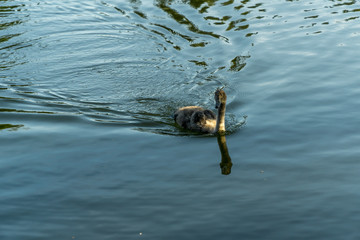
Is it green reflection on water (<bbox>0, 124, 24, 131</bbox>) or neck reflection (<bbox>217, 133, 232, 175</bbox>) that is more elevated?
green reflection on water (<bbox>0, 124, 24, 131</bbox>)

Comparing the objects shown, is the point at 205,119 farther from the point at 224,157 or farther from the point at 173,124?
the point at 224,157

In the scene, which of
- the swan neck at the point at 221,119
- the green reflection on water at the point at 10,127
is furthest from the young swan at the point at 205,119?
the green reflection on water at the point at 10,127

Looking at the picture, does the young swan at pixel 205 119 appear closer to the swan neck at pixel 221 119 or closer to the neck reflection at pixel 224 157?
the swan neck at pixel 221 119

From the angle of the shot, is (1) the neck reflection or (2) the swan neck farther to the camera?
(2) the swan neck

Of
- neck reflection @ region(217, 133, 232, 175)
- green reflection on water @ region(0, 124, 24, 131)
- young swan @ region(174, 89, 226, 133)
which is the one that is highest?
young swan @ region(174, 89, 226, 133)

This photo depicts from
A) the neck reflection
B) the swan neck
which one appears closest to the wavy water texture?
the swan neck

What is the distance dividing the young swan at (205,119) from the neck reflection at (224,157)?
19 centimetres

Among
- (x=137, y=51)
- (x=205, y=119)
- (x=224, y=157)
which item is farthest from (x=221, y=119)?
(x=137, y=51)

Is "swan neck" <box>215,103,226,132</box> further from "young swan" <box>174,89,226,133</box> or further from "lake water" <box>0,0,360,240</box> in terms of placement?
"lake water" <box>0,0,360,240</box>

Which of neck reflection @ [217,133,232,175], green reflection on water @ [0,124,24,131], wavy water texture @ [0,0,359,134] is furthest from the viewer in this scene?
wavy water texture @ [0,0,359,134]

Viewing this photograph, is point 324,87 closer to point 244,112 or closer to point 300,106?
point 300,106

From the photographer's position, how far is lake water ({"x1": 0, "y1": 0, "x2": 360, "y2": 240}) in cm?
763

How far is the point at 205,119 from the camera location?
1058 cm

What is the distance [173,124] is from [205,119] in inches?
29.7
